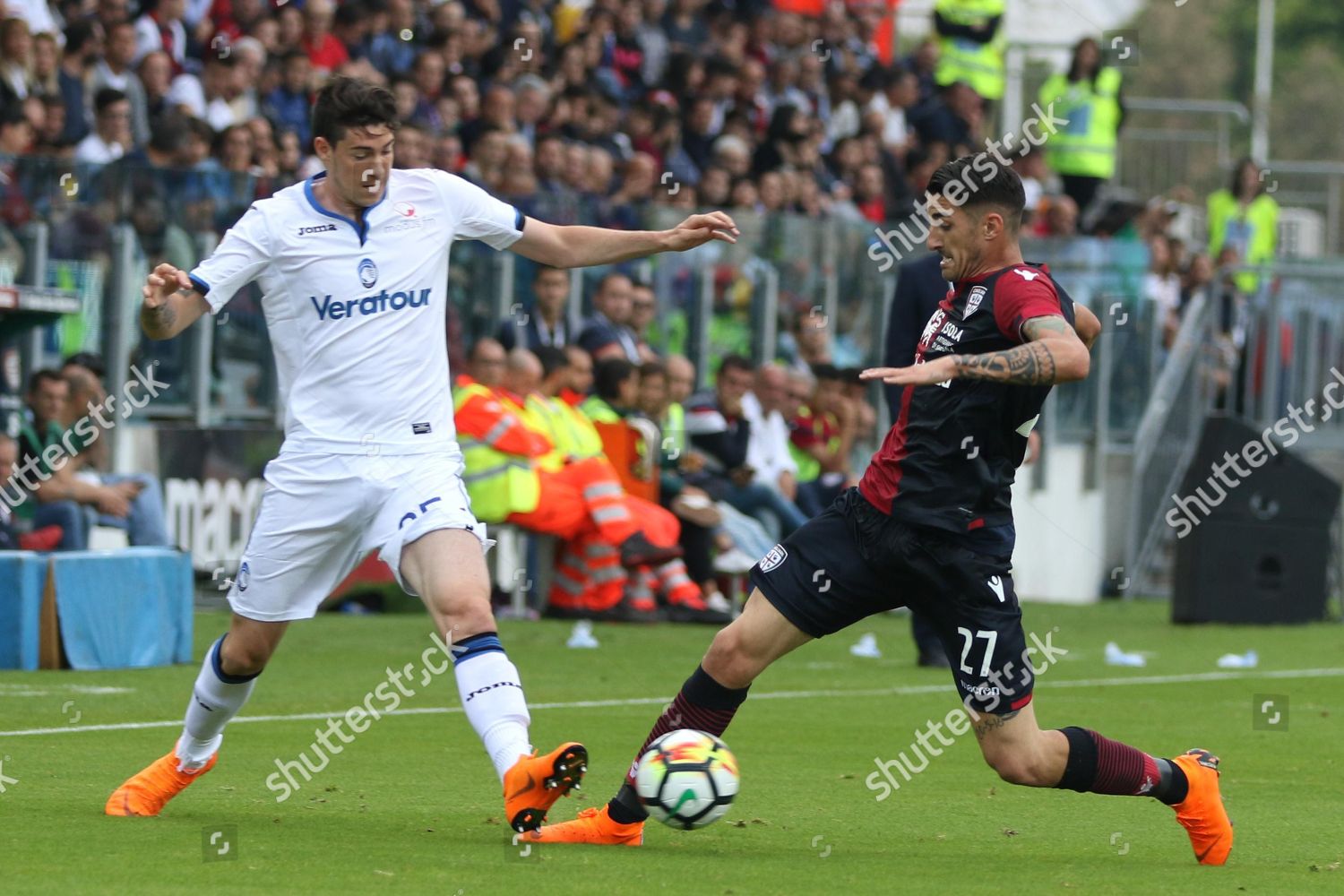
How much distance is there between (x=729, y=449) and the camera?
58.5 ft

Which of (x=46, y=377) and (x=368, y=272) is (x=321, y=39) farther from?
(x=368, y=272)

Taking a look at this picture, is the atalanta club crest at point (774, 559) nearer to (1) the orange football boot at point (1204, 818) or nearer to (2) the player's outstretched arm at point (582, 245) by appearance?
(2) the player's outstretched arm at point (582, 245)

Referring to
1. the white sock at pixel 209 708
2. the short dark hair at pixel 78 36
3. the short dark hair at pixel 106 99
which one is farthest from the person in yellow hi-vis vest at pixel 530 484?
the white sock at pixel 209 708

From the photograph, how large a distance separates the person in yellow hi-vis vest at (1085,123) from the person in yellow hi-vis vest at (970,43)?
0.71 metres

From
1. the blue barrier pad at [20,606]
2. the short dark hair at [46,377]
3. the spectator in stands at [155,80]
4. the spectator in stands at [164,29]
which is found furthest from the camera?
the spectator in stands at [164,29]

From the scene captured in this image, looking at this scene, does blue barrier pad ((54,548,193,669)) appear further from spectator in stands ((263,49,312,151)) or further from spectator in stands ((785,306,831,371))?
spectator in stands ((785,306,831,371))

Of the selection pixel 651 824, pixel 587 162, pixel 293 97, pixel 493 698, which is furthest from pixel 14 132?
pixel 493 698

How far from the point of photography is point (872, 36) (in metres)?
26.7

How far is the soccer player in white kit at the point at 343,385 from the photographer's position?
23.9 ft

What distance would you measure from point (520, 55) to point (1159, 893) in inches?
560

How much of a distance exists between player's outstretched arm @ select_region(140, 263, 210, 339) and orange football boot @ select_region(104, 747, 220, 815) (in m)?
1.46

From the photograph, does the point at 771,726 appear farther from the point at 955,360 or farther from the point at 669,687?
the point at 955,360

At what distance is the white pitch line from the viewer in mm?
10055

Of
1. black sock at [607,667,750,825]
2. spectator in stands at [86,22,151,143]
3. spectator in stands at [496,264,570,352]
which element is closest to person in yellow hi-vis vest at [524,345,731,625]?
spectator in stands at [496,264,570,352]
